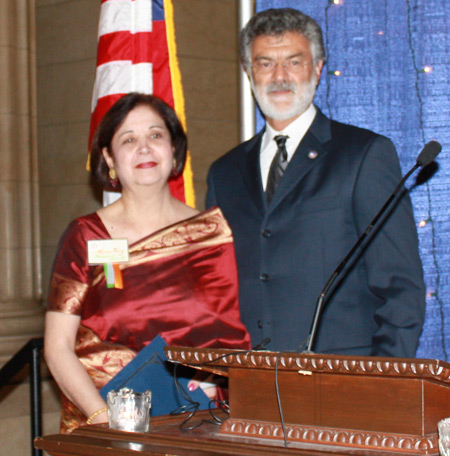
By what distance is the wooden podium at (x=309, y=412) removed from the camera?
1240 mm

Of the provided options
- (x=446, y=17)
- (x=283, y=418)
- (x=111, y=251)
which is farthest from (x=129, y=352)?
(x=446, y=17)

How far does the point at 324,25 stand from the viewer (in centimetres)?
248

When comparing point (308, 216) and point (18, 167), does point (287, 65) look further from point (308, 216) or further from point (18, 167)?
point (18, 167)

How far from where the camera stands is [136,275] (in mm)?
2275

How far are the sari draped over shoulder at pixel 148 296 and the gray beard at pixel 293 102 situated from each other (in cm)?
35

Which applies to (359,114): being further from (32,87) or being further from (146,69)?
(32,87)

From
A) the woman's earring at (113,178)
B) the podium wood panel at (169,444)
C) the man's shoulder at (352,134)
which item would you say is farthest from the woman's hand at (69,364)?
the man's shoulder at (352,134)

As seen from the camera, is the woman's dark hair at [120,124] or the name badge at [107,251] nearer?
the name badge at [107,251]

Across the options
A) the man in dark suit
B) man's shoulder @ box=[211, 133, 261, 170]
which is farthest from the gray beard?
man's shoulder @ box=[211, 133, 261, 170]

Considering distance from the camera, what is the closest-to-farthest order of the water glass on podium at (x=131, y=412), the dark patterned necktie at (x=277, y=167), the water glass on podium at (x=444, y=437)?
the water glass on podium at (x=444, y=437) < the water glass on podium at (x=131, y=412) < the dark patterned necktie at (x=277, y=167)

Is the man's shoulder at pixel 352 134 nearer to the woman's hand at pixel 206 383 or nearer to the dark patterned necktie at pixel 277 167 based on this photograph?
the dark patterned necktie at pixel 277 167

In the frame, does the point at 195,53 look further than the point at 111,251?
Yes

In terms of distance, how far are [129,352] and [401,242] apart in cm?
78

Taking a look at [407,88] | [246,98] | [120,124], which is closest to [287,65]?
[246,98]
